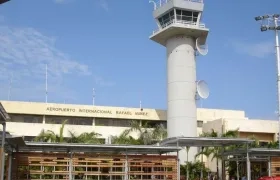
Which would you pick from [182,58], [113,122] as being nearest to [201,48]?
[182,58]

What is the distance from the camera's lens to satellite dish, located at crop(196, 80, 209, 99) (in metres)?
53.0

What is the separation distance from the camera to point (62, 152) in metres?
26.7

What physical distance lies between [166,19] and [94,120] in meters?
17.7

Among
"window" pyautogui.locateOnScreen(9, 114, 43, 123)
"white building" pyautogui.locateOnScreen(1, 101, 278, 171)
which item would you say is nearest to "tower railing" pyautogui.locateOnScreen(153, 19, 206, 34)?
"white building" pyautogui.locateOnScreen(1, 101, 278, 171)

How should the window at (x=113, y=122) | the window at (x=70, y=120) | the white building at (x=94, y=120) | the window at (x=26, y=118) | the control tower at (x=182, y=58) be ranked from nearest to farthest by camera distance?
1. the control tower at (x=182, y=58)
2. the white building at (x=94, y=120)
3. the window at (x=26, y=118)
4. the window at (x=70, y=120)
5. the window at (x=113, y=122)

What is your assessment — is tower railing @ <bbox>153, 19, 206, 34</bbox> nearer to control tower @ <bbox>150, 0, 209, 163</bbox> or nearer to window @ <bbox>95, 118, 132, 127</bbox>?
control tower @ <bbox>150, 0, 209, 163</bbox>

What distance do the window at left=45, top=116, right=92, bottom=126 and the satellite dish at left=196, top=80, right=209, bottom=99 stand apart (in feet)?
54.9

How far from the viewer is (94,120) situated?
61.2m

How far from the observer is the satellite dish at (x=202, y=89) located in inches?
2087

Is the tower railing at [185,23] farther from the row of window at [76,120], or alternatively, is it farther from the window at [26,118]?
the window at [26,118]

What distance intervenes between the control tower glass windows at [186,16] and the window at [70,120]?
19.4 m

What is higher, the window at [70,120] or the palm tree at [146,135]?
the window at [70,120]

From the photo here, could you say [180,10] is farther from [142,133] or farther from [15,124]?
[15,124]

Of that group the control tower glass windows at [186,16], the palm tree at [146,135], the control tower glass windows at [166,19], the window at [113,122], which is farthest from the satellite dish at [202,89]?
Answer: the window at [113,122]
